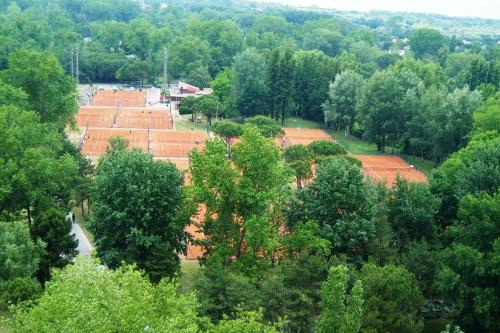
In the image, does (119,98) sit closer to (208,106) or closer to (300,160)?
(208,106)

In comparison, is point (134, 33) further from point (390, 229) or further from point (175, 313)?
point (175, 313)

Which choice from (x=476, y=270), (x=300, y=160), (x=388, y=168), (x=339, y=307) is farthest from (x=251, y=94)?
(x=339, y=307)

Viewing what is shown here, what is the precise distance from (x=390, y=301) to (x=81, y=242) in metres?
17.4

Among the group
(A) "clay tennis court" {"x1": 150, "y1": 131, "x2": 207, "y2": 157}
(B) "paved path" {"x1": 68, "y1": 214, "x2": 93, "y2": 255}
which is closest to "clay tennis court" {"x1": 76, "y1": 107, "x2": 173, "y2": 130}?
(A) "clay tennis court" {"x1": 150, "y1": 131, "x2": 207, "y2": 157}

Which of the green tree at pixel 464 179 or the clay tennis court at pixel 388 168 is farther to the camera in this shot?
the clay tennis court at pixel 388 168

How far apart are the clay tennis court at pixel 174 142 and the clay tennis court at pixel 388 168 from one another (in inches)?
557

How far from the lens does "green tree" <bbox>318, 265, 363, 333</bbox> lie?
1722 cm

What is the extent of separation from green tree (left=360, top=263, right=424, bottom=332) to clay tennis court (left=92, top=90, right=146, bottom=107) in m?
55.9

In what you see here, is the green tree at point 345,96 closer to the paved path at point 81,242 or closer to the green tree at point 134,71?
the paved path at point 81,242

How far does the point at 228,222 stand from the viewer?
81.0 ft

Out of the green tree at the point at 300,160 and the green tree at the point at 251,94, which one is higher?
the green tree at the point at 300,160

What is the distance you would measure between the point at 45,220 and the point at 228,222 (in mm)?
7827

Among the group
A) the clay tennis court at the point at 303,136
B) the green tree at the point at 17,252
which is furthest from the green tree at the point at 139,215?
the clay tennis court at the point at 303,136

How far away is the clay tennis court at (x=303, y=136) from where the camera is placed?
58.6 meters
